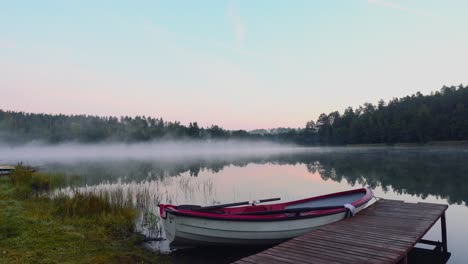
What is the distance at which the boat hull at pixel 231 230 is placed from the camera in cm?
667

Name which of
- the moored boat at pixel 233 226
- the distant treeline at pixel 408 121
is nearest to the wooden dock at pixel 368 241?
the moored boat at pixel 233 226

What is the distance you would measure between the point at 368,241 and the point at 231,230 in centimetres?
→ 272

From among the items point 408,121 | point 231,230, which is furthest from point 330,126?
point 231,230

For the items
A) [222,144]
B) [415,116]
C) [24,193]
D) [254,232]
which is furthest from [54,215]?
[222,144]

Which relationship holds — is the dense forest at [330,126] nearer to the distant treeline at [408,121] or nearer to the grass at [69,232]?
the distant treeline at [408,121]

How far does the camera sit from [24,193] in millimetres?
13164

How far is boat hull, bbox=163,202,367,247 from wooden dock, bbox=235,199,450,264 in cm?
71

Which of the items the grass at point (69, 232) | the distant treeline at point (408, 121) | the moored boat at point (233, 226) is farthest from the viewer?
the distant treeline at point (408, 121)

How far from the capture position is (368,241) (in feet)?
17.9

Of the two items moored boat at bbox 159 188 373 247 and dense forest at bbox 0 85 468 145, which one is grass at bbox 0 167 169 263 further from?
dense forest at bbox 0 85 468 145

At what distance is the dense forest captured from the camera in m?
69.1

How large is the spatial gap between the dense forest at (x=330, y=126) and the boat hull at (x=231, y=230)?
7190 centimetres

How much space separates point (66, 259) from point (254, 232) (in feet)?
12.2

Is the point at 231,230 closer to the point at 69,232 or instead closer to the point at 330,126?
the point at 69,232
